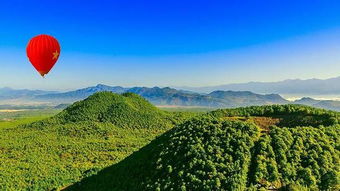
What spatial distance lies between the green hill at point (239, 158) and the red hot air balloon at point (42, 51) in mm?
17921

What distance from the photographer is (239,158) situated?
86.6ft

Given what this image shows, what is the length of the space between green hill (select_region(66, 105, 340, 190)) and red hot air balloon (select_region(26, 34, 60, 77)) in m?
17.9

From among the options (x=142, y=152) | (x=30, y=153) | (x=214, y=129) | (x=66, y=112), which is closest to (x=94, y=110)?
(x=66, y=112)

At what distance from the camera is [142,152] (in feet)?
116

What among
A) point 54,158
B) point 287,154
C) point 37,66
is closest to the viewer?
point 287,154

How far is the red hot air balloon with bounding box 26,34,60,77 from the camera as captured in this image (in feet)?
138

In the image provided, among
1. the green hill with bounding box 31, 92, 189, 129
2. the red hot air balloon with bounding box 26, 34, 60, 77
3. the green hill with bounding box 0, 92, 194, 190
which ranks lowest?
the green hill with bounding box 0, 92, 194, 190

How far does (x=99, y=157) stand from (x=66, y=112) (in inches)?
1609

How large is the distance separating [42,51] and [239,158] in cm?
2977

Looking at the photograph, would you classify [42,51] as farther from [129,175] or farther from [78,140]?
[78,140]

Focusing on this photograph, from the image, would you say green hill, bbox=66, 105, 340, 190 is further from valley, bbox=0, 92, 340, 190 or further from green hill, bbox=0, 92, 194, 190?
green hill, bbox=0, 92, 194, 190

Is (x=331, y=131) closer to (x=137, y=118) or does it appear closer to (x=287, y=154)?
(x=287, y=154)

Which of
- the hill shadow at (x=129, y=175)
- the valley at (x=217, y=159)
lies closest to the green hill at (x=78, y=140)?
the valley at (x=217, y=159)

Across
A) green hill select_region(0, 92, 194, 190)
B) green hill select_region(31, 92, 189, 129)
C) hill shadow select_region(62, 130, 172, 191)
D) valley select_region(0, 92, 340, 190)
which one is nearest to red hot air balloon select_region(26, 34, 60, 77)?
green hill select_region(0, 92, 194, 190)
